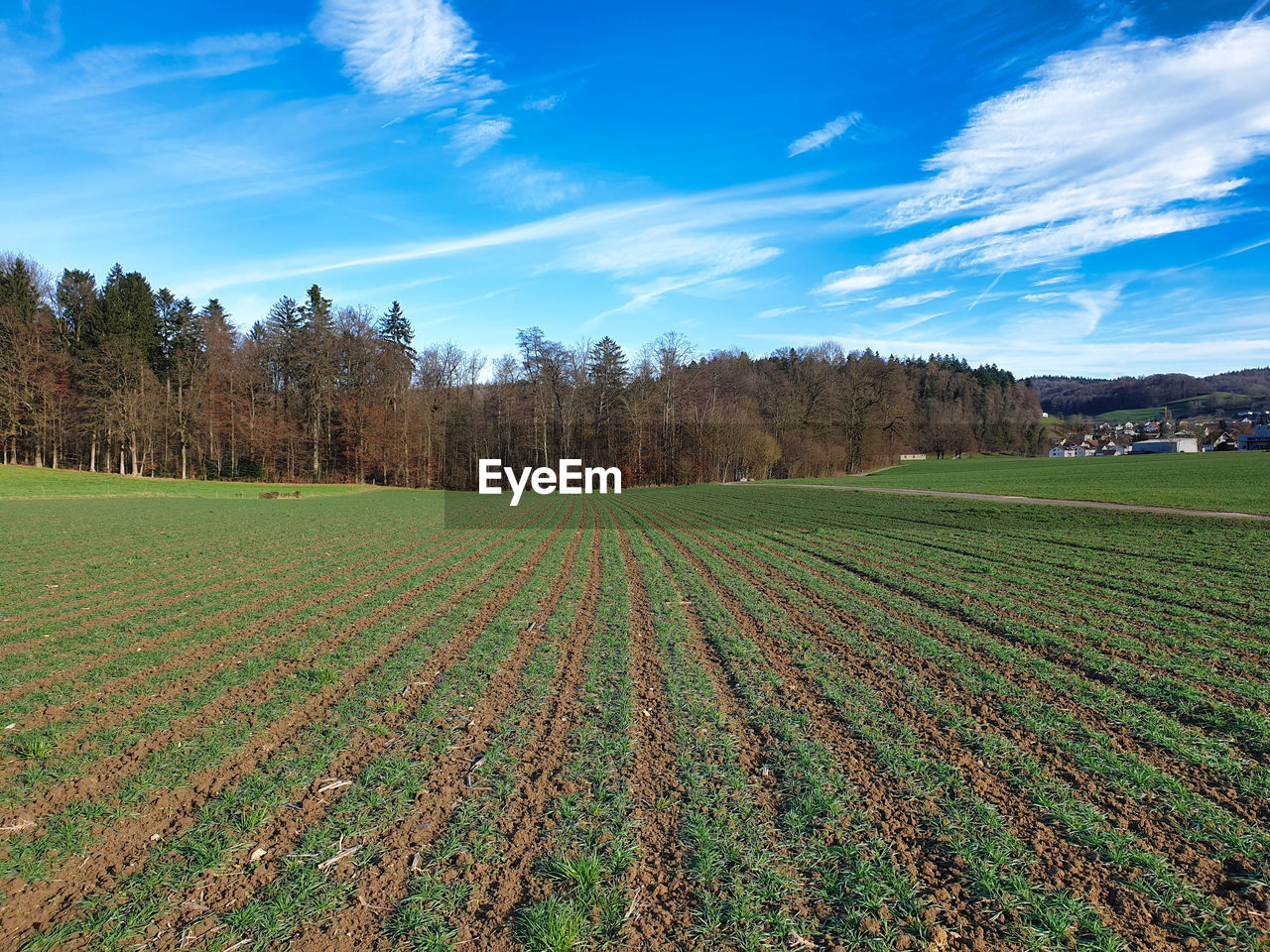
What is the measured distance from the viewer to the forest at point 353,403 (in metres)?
48.2

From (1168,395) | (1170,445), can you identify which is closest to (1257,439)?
(1170,445)

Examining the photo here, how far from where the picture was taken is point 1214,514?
20.7 meters

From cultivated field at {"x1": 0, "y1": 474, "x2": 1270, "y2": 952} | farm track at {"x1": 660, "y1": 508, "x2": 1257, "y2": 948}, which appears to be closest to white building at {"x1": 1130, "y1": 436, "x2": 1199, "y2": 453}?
cultivated field at {"x1": 0, "y1": 474, "x2": 1270, "y2": 952}

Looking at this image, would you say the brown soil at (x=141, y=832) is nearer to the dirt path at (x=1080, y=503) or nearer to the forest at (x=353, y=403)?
the dirt path at (x=1080, y=503)

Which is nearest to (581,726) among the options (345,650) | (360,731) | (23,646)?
(360,731)

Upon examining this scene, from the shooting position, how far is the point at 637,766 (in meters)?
4.91

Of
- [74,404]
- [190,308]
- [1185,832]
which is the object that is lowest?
[1185,832]

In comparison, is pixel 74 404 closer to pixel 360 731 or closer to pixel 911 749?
pixel 360 731

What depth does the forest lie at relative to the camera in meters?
48.2

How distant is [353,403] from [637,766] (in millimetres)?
56267

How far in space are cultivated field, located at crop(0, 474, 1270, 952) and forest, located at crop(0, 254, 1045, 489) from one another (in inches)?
1863

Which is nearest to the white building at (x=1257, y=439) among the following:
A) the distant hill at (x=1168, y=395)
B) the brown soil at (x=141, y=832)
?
the distant hill at (x=1168, y=395)

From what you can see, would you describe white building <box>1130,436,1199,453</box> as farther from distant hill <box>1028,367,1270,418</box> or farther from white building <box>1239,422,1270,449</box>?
distant hill <box>1028,367,1270,418</box>

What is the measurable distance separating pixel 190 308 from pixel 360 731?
69024 mm
